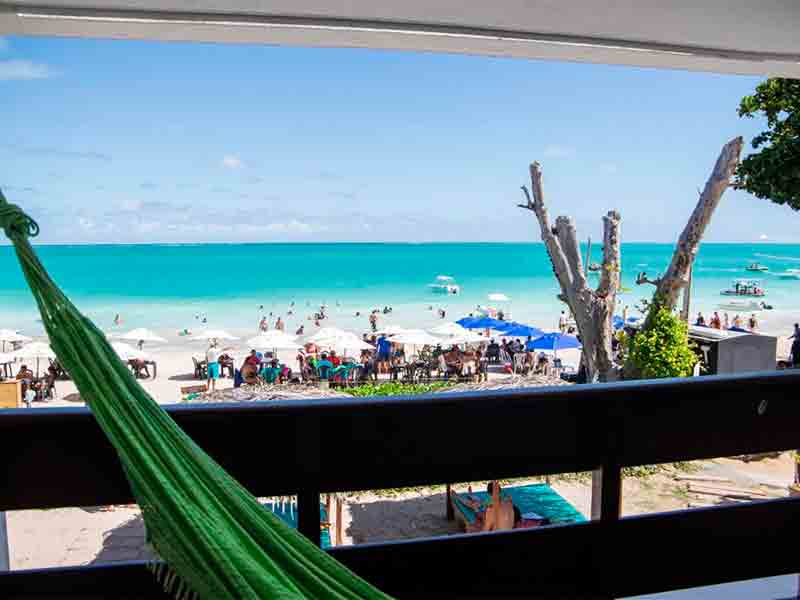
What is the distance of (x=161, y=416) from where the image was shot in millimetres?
689

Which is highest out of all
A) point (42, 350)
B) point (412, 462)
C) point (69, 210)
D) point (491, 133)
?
point (491, 133)

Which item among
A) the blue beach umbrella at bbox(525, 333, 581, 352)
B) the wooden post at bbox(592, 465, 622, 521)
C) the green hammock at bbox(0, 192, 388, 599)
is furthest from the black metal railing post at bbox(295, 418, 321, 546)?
the blue beach umbrella at bbox(525, 333, 581, 352)

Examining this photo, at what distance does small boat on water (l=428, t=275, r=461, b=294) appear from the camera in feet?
77.5

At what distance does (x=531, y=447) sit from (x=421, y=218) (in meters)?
28.7

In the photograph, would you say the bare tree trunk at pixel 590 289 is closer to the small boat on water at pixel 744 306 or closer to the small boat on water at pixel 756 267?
the small boat on water at pixel 744 306

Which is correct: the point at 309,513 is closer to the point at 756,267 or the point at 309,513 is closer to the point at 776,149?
the point at 776,149

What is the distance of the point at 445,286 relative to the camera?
24094 millimetres

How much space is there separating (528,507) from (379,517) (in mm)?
1220

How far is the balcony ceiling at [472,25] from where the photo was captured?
4.25 feet

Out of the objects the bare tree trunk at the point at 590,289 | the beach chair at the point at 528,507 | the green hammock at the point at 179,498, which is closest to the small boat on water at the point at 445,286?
the bare tree trunk at the point at 590,289

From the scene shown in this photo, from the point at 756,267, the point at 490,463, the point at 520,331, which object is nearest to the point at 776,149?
the point at 490,463

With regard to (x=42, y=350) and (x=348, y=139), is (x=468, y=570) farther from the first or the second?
(x=348, y=139)

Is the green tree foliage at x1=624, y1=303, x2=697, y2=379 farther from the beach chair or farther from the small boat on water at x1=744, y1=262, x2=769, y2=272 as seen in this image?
the small boat on water at x1=744, y1=262, x2=769, y2=272

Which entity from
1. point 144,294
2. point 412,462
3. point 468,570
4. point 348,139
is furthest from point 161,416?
point 348,139
